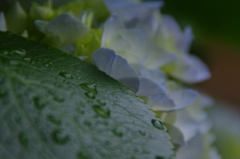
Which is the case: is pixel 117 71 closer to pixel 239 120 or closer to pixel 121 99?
pixel 121 99

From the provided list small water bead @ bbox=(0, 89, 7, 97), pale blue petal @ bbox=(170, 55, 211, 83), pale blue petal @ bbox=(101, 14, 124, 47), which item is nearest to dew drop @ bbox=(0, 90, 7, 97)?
small water bead @ bbox=(0, 89, 7, 97)

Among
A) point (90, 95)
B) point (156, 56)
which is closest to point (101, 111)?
point (90, 95)

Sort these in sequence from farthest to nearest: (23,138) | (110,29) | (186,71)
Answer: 1. (186,71)
2. (110,29)
3. (23,138)

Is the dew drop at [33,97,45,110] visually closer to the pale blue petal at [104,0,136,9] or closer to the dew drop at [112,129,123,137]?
the dew drop at [112,129,123,137]

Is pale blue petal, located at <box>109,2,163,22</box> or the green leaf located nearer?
the green leaf

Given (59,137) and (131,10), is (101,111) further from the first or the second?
(131,10)
